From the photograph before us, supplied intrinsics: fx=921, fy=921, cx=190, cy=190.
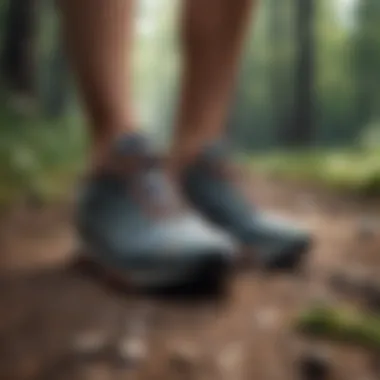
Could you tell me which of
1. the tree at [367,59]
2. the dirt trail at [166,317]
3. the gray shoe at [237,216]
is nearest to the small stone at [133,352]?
the dirt trail at [166,317]

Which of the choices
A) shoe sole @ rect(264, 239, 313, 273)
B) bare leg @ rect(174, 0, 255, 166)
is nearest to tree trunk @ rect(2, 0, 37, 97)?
bare leg @ rect(174, 0, 255, 166)

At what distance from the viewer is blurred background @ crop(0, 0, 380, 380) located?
0.61 meters

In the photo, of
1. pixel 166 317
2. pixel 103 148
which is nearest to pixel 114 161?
pixel 103 148

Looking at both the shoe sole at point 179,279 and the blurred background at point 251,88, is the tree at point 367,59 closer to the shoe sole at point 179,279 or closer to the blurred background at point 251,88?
the blurred background at point 251,88

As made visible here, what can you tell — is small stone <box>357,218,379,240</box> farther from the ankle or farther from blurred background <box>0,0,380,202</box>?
the ankle

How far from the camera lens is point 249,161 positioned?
2.14ft

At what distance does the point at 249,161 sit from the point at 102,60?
0.12 meters

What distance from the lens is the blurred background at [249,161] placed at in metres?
0.61

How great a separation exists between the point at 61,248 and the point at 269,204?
0.49 ft

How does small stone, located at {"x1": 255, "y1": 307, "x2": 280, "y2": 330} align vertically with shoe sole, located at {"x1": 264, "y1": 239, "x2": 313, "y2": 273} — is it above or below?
below

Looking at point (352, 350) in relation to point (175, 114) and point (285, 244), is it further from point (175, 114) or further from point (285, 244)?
point (175, 114)

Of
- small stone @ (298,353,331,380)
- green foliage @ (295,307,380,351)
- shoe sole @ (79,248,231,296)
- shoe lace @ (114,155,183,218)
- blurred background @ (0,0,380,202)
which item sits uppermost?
blurred background @ (0,0,380,202)

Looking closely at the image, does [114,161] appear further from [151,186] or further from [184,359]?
[184,359]

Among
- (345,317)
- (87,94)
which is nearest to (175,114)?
(87,94)
